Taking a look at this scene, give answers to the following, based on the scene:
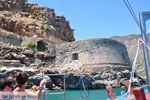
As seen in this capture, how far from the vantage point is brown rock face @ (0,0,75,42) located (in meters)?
49.4

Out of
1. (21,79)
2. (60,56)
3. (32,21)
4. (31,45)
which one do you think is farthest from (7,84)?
(32,21)

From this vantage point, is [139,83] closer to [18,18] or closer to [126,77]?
[126,77]

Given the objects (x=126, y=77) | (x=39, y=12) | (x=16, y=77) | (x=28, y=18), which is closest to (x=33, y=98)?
(x=16, y=77)

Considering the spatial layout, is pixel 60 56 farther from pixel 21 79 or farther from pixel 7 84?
pixel 21 79

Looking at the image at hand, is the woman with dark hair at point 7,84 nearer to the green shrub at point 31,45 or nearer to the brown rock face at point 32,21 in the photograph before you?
the green shrub at point 31,45

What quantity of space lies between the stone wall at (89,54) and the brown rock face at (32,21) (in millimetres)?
9149

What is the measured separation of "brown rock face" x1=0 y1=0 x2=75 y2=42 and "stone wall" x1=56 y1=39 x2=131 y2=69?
9149mm

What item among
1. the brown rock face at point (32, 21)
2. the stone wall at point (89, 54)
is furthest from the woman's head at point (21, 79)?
the brown rock face at point (32, 21)

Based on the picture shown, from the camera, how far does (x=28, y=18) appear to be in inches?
2130

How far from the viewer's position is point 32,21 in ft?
173

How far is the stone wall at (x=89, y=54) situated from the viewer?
41219mm

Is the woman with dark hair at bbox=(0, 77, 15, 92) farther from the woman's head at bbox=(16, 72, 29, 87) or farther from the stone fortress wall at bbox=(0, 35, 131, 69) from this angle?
the stone fortress wall at bbox=(0, 35, 131, 69)

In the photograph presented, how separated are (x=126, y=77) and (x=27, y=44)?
15.5 meters

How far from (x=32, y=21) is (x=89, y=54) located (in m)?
16.8
